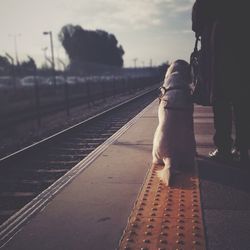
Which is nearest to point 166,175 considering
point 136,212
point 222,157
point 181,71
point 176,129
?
point 176,129

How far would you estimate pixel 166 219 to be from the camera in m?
3.23

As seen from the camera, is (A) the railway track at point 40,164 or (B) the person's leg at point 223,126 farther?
(B) the person's leg at point 223,126

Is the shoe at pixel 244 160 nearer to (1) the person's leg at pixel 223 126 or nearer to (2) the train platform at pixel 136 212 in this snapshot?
(2) the train platform at pixel 136 212

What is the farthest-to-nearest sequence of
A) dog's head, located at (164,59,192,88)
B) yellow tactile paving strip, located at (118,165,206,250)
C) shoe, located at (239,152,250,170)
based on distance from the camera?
dog's head, located at (164,59,192,88)
shoe, located at (239,152,250,170)
yellow tactile paving strip, located at (118,165,206,250)

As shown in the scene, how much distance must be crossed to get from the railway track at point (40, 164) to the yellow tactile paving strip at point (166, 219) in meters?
1.27

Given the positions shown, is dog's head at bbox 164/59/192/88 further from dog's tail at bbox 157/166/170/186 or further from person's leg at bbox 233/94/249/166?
dog's tail at bbox 157/166/170/186

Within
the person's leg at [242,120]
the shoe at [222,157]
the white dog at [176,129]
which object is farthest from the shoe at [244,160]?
the white dog at [176,129]

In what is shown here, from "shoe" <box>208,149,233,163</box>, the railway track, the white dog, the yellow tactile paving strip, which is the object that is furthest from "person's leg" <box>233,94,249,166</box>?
the railway track

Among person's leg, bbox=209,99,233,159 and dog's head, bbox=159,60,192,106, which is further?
person's leg, bbox=209,99,233,159

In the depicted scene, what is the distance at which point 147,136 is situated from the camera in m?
7.72

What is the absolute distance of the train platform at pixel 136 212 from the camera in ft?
9.21

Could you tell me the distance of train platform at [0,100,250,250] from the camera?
2.81m

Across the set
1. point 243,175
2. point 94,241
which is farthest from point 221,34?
point 94,241

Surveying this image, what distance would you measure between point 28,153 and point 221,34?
4321 mm
